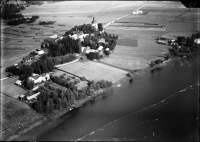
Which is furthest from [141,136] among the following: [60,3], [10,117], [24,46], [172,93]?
[60,3]

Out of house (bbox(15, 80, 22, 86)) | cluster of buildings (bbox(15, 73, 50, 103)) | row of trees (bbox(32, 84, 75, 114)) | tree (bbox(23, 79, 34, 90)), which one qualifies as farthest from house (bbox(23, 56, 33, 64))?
row of trees (bbox(32, 84, 75, 114))

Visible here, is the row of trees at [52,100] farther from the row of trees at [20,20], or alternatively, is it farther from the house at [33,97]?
the row of trees at [20,20]

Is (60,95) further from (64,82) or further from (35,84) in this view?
(35,84)

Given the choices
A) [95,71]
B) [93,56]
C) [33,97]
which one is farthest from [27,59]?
[33,97]

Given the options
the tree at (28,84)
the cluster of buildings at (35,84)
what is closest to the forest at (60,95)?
the cluster of buildings at (35,84)

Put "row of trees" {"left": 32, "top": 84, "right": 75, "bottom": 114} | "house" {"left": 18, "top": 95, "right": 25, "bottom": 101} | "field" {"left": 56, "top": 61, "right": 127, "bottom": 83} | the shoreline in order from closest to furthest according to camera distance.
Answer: the shoreline, "row of trees" {"left": 32, "top": 84, "right": 75, "bottom": 114}, "house" {"left": 18, "top": 95, "right": 25, "bottom": 101}, "field" {"left": 56, "top": 61, "right": 127, "bottom": 83}

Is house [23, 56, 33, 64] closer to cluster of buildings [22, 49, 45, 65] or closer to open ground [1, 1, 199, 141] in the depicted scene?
cluster of buildings [22, 49, 45, 65]
